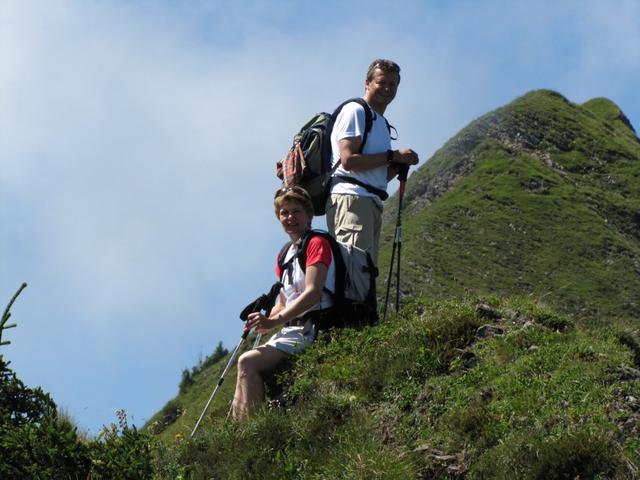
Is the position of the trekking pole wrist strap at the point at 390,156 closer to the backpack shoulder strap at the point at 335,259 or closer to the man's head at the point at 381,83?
the man's head at the point at 381,83

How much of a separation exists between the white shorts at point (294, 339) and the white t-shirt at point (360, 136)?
4.40 ft

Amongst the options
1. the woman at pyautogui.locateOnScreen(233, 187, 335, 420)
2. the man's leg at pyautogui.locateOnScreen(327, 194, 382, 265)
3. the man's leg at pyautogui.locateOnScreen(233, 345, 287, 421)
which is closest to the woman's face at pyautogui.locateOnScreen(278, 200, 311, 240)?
Answer: the woman at pyautogui.locateOnScreen(233, 187, 335, 420)

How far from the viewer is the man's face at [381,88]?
1022 cm

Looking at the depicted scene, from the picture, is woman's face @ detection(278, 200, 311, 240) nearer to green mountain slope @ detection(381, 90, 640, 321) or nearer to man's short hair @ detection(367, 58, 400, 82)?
man's short hair @ detection(367, 58, 400, 82)

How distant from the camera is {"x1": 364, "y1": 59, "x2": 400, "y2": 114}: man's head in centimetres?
1023

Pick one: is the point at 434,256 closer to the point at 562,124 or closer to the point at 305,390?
the point at 562,124

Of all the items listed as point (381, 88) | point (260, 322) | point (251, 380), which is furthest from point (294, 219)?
point (381, 88)

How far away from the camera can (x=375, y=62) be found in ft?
34.0

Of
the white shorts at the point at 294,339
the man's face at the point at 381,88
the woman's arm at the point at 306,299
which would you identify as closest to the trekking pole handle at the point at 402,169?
the man's face at the point at 381,88

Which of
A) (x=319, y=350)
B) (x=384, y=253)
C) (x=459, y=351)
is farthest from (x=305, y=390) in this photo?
(x=384, y=253)

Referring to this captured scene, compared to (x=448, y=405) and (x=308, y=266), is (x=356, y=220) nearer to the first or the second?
(x=308, y=266)

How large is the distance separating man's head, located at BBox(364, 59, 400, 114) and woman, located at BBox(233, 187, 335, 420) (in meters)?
1.37

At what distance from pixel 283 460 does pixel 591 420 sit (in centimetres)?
210

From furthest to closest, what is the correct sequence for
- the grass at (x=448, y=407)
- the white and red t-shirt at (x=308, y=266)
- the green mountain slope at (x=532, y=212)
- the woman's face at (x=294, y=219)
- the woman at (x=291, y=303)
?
the green mountain slope at (x=532, y=212), the woman's face at (x=294, y=219), the white and red t-shirt at (x=308, y=266), the woman at (x=291, y=303), the grass at (x=448, y=407)
